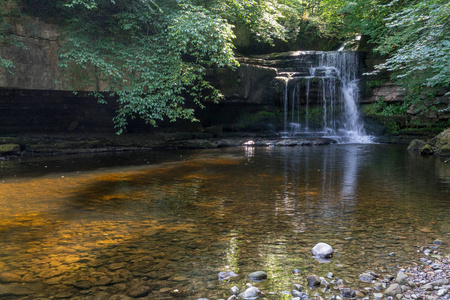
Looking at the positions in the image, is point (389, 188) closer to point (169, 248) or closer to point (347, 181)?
point (347, 181)

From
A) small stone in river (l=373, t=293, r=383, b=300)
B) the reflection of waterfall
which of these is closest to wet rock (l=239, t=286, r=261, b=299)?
small stone in river (l=373, t=293, r=383, b=300)

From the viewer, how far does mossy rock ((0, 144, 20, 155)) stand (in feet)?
37.0

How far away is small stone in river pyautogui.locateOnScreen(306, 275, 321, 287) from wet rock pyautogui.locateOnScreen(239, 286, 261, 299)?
0.43 meters

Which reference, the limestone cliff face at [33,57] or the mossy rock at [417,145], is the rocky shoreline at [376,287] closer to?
→ the mossy rock at [417,145]

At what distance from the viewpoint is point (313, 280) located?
100 inches

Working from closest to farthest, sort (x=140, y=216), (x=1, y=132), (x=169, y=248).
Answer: (x=169, y=248), (x=140, y=216), (x=1, y=132)

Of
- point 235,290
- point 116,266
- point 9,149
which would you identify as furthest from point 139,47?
point 235,290

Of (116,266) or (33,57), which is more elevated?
(33,57)

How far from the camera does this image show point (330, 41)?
2077cm

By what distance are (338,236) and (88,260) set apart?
100 inches

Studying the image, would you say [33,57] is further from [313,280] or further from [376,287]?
[376,287]

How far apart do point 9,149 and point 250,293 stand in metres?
11.9

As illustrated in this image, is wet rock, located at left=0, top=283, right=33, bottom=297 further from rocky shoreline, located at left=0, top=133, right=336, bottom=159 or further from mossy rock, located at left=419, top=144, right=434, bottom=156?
mossy rock, located at left=419, top=144, right=434, bottom=156

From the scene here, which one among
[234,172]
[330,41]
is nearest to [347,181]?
[234,172]
